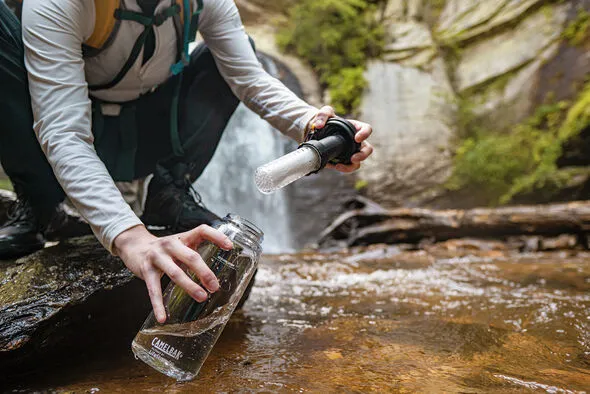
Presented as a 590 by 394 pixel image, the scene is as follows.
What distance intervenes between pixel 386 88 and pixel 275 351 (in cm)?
810

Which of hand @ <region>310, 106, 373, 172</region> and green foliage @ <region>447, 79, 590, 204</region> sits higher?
green foliage @ <region>447, 79, 590, 204</region>

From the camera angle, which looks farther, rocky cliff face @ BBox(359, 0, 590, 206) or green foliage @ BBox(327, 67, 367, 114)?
green foliage @ BBox(327, 67, 367, 114)

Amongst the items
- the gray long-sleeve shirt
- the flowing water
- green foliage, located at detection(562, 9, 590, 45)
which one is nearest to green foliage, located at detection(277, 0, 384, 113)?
green foliage, located at detection(562, 9, 590, 45)

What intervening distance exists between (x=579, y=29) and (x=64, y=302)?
805 centimetres

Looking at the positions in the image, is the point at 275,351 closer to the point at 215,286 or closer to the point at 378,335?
the point at 378,335

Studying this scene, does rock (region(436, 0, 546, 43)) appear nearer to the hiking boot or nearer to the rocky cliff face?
the rocky cliff face

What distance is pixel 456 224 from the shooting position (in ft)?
14.4

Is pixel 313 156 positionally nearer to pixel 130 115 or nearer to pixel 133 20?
pixel 133 20

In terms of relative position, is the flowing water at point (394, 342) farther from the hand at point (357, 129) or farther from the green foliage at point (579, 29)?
the green foliage at point (579, 29)

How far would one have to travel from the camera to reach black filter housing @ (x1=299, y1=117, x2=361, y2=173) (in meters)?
1.27

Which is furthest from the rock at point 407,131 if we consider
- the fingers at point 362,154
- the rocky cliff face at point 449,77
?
the fingers at point 362,154

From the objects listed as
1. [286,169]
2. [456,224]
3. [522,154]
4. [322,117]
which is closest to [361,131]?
[322,117]

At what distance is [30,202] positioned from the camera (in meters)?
1.67

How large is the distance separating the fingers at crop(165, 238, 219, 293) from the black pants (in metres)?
0.92
